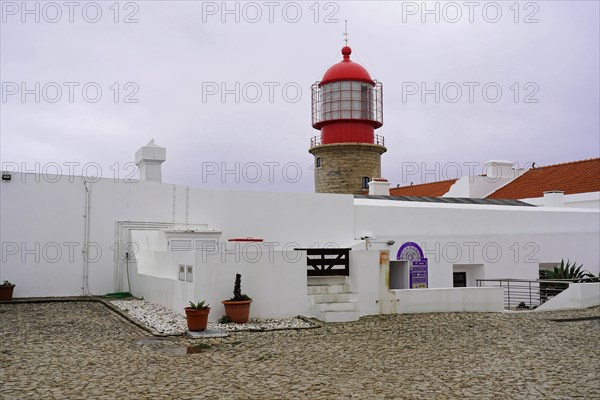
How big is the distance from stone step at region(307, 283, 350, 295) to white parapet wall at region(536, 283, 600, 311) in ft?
20.8

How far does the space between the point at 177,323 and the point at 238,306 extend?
122 centimetres

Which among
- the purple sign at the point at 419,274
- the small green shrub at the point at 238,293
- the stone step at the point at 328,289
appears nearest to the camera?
the small green shrub at the point at 238,293

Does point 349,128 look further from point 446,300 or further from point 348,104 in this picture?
point 446,300

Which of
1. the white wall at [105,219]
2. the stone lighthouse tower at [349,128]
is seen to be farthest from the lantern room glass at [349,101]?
the white wall at [105,219]

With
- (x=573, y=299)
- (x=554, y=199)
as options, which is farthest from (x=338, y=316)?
(x=554, y=199)

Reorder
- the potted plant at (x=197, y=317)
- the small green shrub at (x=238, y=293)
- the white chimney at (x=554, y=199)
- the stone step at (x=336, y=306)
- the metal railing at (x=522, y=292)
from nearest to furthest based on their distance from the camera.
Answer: the potted plant at (x=197, y=317) → the small green shrub at (x=238, y=293) → the stone step at (x=336, y=306) → the metal railing at (x=522, y=292) → the white chimney at (x=554, y=199)

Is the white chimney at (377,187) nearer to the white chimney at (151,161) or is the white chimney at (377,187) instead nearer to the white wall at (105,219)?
the white wall at (105,219)

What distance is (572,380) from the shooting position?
7.22 m

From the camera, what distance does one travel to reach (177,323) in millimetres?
11445

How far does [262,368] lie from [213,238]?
882 centimetres

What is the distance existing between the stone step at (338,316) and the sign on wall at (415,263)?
6.15 m

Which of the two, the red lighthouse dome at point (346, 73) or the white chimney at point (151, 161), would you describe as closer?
the white chimney at point (151, 161)

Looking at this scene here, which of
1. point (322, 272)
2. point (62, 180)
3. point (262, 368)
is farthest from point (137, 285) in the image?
point (262, 368)

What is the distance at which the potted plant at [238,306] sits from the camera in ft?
38.6
